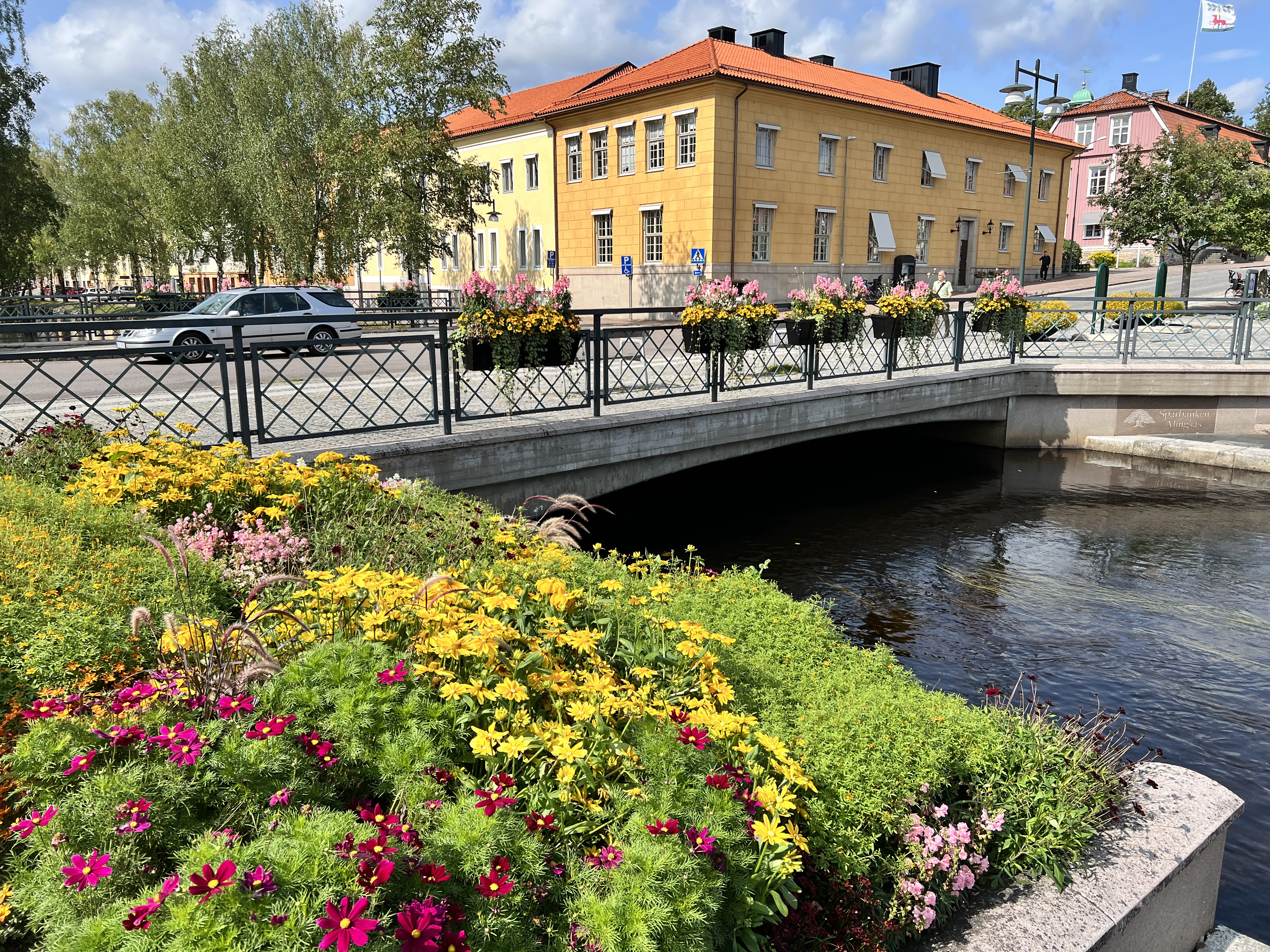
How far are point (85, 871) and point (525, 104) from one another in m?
43.4

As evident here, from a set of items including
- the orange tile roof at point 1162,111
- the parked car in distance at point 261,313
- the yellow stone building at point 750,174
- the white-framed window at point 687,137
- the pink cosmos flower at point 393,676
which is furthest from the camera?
the orange tile roof at point 1162,111

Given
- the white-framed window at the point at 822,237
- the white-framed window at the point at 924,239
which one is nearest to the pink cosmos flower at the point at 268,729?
the white-framed window at the point at 822,237

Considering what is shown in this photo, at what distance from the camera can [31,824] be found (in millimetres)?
2131

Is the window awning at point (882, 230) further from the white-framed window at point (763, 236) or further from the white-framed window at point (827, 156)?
the white-framed window at point (763, 236)

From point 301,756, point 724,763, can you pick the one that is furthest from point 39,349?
point 724,763

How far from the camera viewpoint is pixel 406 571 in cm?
442

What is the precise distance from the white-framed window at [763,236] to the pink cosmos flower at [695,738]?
98.4ft

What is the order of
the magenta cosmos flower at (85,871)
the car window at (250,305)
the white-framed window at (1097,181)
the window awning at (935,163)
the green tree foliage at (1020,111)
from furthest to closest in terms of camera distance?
the green tree foliage at (1020,111) < the white-framed window at (1097,181) < the window awning at (935,163) < the car window at (250,305) < the magenta cosmos flower at (85,871)

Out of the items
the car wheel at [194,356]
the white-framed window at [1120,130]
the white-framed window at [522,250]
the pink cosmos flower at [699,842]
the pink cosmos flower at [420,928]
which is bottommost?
the pink cosmos flower at [699,842]

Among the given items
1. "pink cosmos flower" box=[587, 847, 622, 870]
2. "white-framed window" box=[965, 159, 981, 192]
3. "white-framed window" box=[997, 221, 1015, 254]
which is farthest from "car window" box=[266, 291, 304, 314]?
"white-framed window" box=[997, 221, 1015, 254]

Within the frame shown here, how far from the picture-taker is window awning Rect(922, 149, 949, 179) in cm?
3628

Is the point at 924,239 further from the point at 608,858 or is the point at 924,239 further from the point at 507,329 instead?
the point at 608,858

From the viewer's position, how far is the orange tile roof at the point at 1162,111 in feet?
185

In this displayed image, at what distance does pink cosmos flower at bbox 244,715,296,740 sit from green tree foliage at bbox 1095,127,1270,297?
38047 millimetres
